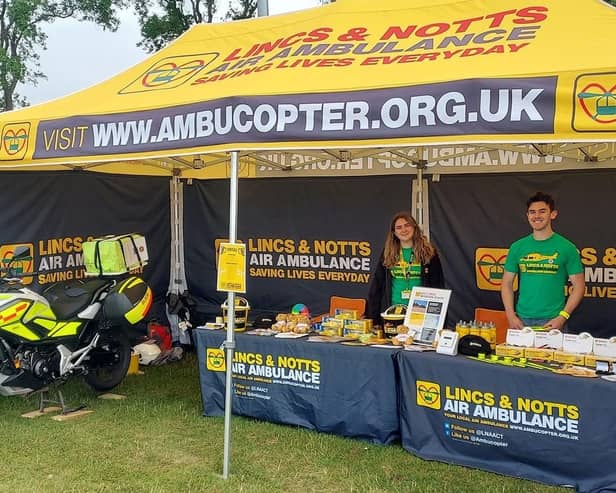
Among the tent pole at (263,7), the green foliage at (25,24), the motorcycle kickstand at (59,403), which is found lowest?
the motorcycle kickstand at (59,403)

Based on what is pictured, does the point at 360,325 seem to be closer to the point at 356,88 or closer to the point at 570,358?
the point at 570,358

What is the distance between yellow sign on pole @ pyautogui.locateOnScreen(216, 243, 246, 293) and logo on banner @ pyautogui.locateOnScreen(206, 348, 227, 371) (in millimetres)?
1117

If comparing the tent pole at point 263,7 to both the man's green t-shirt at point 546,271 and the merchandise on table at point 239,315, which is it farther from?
the man's green t-shirt at point 546,271

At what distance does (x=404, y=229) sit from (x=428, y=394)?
123cm

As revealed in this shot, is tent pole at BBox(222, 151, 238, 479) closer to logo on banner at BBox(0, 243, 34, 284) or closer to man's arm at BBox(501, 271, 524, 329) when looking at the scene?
man's arm at BBox(501, 271, 524, 329)

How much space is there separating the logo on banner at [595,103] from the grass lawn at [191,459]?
5.94ft

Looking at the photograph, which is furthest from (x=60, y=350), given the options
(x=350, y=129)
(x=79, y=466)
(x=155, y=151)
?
(x=350, y=129)

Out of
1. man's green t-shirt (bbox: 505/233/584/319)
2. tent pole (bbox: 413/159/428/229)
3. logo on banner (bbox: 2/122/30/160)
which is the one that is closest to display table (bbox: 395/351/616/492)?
man's green t-shirt (bbox: 505/233/584/319)

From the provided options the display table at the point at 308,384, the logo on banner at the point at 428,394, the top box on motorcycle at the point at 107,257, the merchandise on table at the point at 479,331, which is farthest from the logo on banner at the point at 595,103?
the top box on motorcycle at the point at 107,257

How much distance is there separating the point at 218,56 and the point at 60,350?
95.5 inches

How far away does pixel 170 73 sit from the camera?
4930 mm

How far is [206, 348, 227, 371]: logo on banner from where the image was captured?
450 cm

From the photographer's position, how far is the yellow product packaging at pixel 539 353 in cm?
359

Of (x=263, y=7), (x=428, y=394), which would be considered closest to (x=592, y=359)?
(x=428, y=394)
